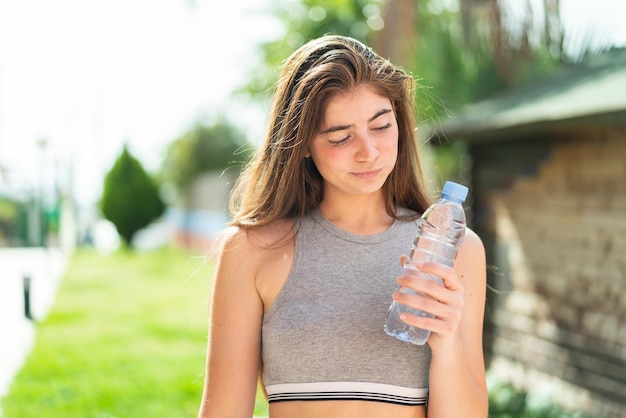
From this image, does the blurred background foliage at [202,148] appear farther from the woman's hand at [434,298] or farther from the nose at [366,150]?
the woman's hand at [434,298]

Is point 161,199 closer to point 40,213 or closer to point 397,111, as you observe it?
point 40,213

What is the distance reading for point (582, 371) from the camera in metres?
7.27

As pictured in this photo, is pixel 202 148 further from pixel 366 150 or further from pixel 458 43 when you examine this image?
pixel 366 150

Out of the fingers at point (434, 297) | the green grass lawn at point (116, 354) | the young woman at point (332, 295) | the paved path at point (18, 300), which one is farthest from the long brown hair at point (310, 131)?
the paved path at point (18, 300)

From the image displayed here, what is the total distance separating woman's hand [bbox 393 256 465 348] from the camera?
197 centimetres

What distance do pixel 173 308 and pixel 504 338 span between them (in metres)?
7.44

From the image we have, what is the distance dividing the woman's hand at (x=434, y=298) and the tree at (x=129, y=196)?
27514 mm

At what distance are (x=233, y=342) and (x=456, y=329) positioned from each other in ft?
1.93

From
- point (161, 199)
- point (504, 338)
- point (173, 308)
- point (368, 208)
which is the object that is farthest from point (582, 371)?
point (161, 199)

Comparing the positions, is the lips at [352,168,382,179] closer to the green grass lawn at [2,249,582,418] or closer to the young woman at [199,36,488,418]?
the young woman at [199,36,488,418]

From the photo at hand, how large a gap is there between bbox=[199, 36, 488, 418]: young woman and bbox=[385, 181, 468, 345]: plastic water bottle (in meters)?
0.07

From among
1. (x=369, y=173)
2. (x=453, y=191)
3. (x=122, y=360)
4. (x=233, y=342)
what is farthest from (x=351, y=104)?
(x=122, y=360)

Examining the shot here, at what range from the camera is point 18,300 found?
14234 millimetres

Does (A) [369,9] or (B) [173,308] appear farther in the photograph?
(A) [369,9]
